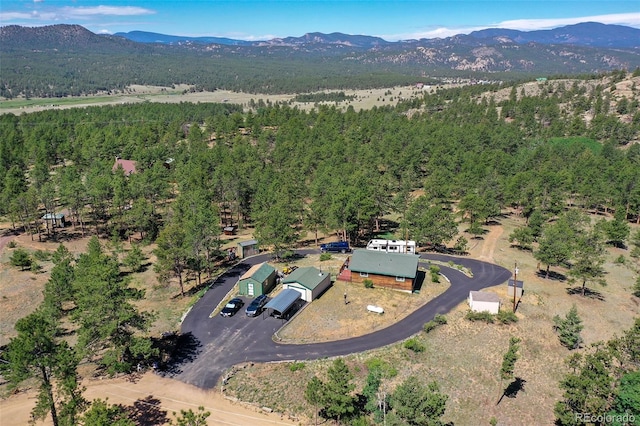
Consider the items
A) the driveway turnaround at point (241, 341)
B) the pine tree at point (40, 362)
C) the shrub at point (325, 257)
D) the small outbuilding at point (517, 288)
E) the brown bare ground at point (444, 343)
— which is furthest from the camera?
the shrub at point (325, 257)

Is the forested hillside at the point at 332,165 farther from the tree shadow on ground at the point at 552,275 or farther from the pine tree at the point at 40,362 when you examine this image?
the pine tree at the point at 40,362

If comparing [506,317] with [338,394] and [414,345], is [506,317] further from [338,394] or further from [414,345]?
[338,394]

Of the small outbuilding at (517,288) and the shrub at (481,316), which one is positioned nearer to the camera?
the shrub at (481,316)

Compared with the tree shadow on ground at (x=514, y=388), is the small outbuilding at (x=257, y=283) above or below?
above

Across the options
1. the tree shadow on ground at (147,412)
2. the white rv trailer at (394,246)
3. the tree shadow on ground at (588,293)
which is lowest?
the tree shadow on ground at (588,293)

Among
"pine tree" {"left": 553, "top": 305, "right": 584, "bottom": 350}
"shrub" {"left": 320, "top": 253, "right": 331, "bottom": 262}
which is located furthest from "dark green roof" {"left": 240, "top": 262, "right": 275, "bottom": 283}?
"pine tree" {"left": 553, "top": 305, "right": 584, "bottom": 350}

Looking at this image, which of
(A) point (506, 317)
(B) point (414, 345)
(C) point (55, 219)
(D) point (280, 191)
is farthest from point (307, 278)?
(C) point (55, 219)

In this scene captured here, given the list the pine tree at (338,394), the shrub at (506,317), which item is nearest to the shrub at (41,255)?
the pine tree at (338,394)
